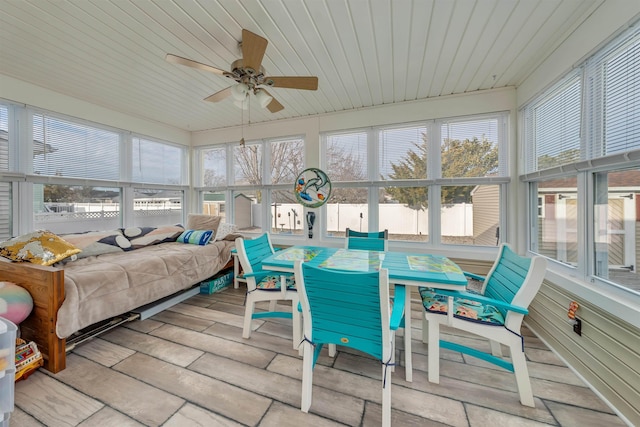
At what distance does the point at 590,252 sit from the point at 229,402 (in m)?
2.74

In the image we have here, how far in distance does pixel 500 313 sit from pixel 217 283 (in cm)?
322

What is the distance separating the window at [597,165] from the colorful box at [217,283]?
3.82 meters

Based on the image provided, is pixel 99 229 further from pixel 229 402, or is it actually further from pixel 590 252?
pixel 590 252

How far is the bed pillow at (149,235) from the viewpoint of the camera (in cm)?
338

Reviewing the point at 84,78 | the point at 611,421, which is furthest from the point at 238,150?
the point at 611,421

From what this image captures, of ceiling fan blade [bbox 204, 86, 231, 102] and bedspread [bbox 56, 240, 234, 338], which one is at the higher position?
ceiling fan blade [bbox 204, 86, 231, 102]

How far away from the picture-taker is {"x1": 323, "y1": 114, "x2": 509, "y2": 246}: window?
312 cm

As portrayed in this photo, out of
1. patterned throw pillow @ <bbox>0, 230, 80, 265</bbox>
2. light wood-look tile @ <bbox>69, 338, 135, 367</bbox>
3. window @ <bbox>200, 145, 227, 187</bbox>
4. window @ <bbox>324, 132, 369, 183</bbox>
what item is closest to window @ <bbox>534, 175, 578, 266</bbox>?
window @ <bbox>324, 132, 369, 183</bbox>

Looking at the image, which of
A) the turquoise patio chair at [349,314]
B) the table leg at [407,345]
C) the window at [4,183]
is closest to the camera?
the turquoise patio chair at [349,314]

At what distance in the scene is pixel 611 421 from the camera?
1.38m

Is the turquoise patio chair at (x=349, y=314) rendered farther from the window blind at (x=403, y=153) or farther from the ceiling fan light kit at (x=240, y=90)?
the window blind at (x=403, y=153)

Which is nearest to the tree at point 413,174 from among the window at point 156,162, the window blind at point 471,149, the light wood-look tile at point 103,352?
the window blind at point 471,149

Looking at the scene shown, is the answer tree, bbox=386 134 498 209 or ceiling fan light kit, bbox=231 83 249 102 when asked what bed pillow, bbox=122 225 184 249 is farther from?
tree, bbox=386 134 498 209

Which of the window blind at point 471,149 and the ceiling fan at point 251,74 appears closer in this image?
the ceiling fan at point 251,74
